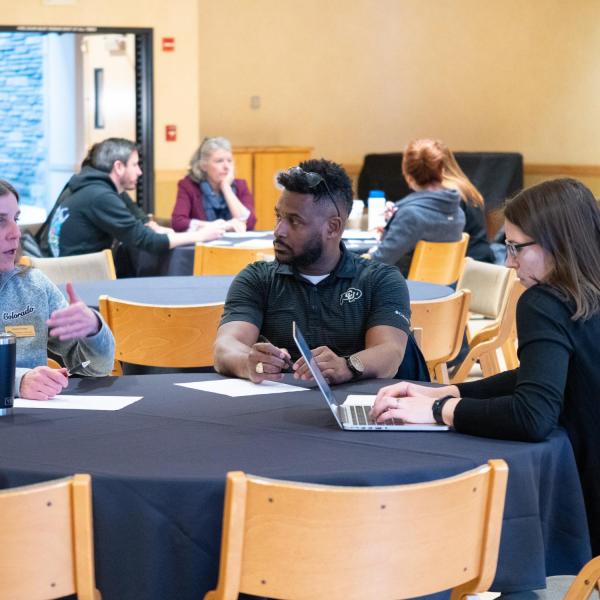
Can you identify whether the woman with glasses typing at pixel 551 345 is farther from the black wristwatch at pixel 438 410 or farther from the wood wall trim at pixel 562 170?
the wood wall trim at pixel 562 170

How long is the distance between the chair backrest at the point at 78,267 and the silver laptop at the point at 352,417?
2.83 m

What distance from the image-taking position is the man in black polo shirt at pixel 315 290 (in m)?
3.09

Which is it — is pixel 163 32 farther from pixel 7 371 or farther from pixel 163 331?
pixel 7 371

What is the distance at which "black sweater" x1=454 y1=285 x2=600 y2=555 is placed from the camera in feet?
7.46

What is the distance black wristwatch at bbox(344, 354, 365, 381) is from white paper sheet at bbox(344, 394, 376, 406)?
0.49ft

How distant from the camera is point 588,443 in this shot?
7.73 feet

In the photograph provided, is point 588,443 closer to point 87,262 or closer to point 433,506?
point 433,506

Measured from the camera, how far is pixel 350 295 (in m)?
3.13

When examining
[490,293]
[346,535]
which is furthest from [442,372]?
[346,535]

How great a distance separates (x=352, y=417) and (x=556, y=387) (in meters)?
0.44

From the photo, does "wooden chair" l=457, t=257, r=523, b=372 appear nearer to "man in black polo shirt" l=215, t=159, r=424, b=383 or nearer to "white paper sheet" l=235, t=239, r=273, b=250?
"white paper sheet" l=235, t=239, r=273, b=250

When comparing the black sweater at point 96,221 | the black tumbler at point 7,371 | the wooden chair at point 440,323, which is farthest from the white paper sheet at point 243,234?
the black tumbler at point 7,371

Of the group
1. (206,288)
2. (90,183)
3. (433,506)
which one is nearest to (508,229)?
(433,506)

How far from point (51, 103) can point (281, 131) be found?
236 centimetres
